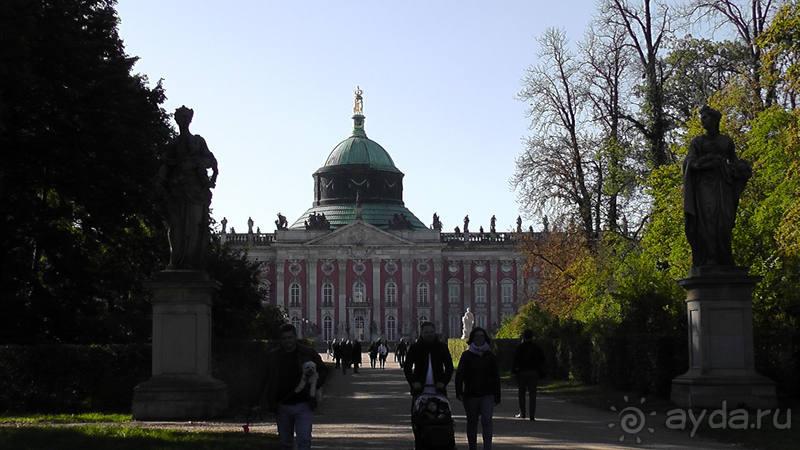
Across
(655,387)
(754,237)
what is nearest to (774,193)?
(754,237)

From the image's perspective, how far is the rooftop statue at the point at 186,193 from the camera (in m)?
17.2

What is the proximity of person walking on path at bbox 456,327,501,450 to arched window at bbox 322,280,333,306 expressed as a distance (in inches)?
3791

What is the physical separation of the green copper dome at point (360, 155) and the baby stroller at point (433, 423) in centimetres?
10644

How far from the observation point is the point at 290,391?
36.3ft

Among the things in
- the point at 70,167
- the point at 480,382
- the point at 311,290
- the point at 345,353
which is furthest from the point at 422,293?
the point at 480,382

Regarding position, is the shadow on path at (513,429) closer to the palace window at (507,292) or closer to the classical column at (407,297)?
the classical column at (407,297)

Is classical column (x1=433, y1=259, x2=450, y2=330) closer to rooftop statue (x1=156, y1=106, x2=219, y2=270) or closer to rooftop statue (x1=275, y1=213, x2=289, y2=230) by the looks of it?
rooftop statue (x1=275, y1=213, x2=289, y2=230)

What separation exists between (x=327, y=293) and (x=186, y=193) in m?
92.8

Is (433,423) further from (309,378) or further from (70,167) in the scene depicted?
(70,167)

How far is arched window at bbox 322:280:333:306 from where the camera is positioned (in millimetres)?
109088

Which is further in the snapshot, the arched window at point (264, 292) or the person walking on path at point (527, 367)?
the arched window at point (264, 292)

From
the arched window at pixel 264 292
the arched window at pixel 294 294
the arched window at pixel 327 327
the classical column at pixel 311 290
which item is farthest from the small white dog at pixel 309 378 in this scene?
the arched window at pixel 294 294

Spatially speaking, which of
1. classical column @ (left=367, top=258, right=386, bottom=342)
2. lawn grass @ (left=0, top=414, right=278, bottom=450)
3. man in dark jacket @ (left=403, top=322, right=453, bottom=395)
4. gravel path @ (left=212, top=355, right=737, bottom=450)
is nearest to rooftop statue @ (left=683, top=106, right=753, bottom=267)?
gravel path @ (left=212, top=355, right=737, bottom=450)

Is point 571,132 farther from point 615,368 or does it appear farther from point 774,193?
point 615,368
